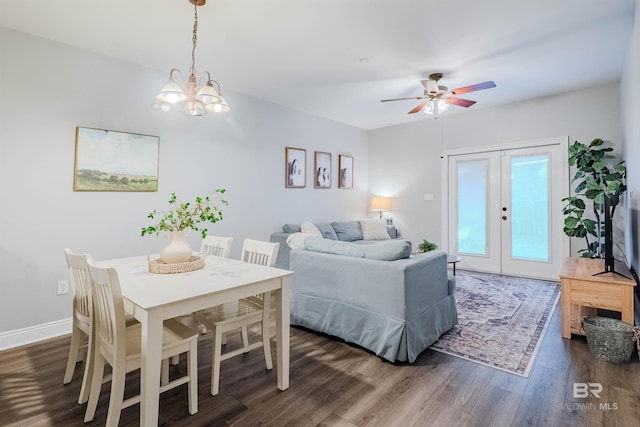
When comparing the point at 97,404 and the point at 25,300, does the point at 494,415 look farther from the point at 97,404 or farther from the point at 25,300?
the point at 25,300

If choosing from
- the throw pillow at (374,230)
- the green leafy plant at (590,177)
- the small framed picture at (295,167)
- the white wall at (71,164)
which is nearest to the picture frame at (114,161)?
the white wall at (71,164)

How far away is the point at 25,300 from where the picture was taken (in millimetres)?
2691

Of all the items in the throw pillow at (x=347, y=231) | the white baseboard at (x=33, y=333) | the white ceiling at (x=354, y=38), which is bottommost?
the white baseboard at (x=33, y=333)

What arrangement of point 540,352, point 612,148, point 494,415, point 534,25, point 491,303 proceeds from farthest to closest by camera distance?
point 612,148 → point 491,303 → point 534,25 → point 540,352 → point 494,415

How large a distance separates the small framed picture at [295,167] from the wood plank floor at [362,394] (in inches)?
114

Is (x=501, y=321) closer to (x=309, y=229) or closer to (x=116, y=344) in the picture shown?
(x=309, y=229)

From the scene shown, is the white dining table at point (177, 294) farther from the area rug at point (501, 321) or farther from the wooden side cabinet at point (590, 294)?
the wooden side cabinet at point (590, 294)

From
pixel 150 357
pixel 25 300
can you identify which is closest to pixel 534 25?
pixel 150 357

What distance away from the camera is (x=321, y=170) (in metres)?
5.44

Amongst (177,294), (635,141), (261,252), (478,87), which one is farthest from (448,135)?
(177,294)

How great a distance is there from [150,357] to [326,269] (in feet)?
5.00

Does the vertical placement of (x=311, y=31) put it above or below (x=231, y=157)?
above

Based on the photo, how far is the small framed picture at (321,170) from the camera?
5.33 metres

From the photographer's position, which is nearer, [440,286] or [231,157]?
[440,286]
